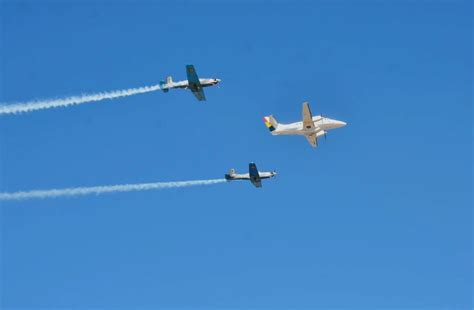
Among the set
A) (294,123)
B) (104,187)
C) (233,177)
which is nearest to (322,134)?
(294,123)

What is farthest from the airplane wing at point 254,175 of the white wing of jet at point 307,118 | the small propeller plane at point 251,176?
the white wing of jet at point 307,118

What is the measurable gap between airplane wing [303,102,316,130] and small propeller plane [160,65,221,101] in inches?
390

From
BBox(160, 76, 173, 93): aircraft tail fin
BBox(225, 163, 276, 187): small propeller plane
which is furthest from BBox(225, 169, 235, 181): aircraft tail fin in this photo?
BBox(160, 76, 173, 93): aircraft tail fin

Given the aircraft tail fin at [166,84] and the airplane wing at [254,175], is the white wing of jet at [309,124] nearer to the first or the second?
the airplane wing at [254,175]

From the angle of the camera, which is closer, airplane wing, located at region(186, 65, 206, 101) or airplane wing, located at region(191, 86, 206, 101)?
airplane wing, located at region(186, 65, 206, 101)

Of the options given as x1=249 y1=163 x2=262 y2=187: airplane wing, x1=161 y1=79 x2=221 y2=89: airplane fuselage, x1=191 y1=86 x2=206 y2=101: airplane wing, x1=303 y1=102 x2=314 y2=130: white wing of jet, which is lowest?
x1=249 y1=163 x2=262 y2=187: airplane wing

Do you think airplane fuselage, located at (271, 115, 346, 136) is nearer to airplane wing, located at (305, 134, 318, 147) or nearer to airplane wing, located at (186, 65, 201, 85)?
airplane wing, located at (305, 134, 318, 147)

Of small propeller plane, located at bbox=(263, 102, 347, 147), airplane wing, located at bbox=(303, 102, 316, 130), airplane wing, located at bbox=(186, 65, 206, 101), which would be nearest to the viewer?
airplane wing, located at bbox=(186, 65, 206, 101)

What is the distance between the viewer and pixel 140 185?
95062 millimetres

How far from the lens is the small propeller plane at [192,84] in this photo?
3986 inches

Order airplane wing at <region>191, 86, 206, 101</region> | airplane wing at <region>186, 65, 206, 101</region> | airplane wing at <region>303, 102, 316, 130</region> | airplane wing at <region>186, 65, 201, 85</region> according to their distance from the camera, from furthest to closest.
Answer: airplane wing at <region>303, 102, 316, 130</region> < airplane wing at <region>191, 86, 206, 101</region> < airplane wing at <region>186, 65, 206, 101</region> < airplane wing at <region>186, 65, 201, 85</region>

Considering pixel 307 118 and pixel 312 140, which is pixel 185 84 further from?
pixel 312 140

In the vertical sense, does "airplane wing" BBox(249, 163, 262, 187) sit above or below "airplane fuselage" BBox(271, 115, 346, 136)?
below

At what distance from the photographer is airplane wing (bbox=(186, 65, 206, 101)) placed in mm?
101037
